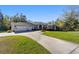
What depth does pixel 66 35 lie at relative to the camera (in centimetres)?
286

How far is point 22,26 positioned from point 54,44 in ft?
1.42

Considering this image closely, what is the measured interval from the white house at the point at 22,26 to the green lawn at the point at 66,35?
7.1 inches

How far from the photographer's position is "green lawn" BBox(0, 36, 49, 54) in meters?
2.80

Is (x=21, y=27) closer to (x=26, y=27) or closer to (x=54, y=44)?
(x=26, y=27)

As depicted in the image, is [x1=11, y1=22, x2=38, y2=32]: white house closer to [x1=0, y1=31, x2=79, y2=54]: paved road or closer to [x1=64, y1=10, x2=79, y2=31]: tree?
[x1=0, y1=31, x2=79, y2=54]: paved road

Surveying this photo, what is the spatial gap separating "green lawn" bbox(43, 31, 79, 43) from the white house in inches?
7.1

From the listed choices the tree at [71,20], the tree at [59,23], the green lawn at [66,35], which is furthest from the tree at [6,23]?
the tree at [71,20]

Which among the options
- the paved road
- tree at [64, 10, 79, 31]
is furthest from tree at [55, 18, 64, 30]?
the paved road
